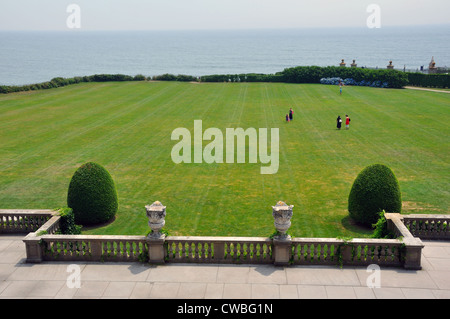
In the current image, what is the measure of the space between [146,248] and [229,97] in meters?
47.4

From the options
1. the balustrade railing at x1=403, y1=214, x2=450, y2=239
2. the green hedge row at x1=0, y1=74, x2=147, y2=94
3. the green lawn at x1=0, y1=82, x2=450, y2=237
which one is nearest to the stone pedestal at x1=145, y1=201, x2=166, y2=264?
the green lawn at x1=0, y1=82, x2=450, y2=237

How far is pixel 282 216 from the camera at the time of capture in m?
13.9

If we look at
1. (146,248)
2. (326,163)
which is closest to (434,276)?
(146,248)

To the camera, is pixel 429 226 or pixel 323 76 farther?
pixel 323 76

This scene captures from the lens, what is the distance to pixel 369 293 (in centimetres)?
1277

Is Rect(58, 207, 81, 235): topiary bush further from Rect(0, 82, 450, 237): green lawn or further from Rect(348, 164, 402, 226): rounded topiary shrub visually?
Rect(348, 164, 402, 226): rounded topiary shrub

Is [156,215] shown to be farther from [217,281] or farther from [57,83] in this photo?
[57,83]

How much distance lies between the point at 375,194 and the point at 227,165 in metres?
12.9

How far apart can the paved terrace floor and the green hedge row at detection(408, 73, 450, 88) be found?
60.1 m

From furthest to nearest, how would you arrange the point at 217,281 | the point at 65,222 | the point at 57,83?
the point at 57,83, the point at 65,222, the point at 217,281

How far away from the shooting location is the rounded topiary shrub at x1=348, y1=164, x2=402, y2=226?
18609mm

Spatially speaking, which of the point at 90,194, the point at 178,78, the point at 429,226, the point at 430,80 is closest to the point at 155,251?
the point at 90,194

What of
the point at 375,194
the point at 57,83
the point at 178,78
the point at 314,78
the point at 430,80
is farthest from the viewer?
the point at 178,78

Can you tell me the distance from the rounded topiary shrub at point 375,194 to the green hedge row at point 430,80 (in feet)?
184
